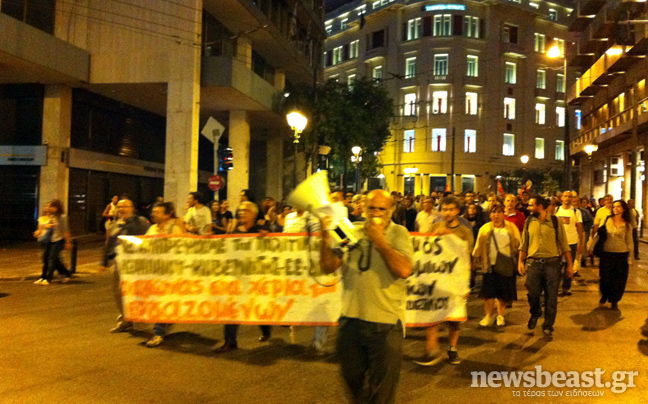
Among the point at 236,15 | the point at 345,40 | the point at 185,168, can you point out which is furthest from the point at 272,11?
the point at 345,40

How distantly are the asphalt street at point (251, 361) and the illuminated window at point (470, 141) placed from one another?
41.5m

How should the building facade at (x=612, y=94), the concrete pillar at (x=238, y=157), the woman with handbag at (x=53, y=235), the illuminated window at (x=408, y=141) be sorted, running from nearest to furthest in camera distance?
the woman with handbag at (x=53, y=235) → the concrete pillar at (x=238, y=157) → the building facade at (x=612, y=94) → the illuminated window at (x=408, y=141)

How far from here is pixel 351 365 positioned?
3.38 metres

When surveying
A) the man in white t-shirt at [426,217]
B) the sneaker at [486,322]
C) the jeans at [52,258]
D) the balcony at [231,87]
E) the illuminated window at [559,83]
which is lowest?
the sneaker at [486,322]

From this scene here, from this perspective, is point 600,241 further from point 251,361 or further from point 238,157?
point 238,157

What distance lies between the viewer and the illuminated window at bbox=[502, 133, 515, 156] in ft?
166

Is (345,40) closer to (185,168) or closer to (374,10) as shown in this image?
(374,10)

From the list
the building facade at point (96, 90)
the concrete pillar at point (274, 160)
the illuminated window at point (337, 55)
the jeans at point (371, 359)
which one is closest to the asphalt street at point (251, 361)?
the jeans at point (371, 359)

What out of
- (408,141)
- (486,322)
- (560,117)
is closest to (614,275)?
(486,322)

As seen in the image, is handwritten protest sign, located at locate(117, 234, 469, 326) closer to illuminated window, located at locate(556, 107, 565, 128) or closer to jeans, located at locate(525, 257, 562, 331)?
jeans, located at locate(525, 257, 562, 331)

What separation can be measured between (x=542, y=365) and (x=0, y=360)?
19.0 feet

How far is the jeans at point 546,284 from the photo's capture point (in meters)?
7.28

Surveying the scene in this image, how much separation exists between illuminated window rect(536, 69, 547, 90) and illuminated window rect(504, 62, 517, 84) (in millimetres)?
2696

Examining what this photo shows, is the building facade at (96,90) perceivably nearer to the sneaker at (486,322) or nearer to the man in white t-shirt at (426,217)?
the man in white t-shirt at (426,217)
